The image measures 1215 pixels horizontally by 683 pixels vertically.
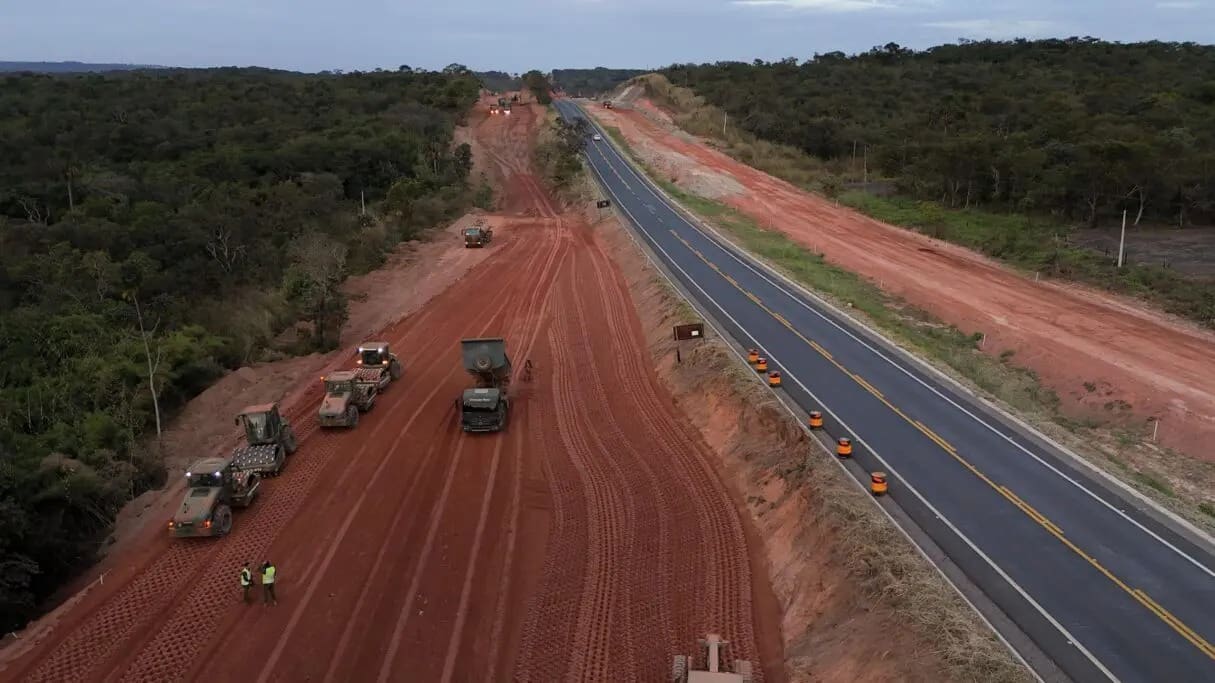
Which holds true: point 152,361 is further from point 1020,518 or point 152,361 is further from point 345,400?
point 1020,518

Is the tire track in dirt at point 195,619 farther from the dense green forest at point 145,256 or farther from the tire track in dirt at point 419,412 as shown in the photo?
the dense green forest at point 145,256

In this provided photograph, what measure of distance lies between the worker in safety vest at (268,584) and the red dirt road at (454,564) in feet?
0.93

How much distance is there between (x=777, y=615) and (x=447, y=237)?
50.2m

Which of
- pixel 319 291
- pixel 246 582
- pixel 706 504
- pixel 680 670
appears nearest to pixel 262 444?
pixel 246 582

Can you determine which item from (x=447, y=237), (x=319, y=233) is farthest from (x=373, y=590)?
(x=447, y=237)

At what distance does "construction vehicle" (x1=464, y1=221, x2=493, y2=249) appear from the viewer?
5881 cm

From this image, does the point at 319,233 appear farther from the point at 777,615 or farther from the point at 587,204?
the point at 777,615

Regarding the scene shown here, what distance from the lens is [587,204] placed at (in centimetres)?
7044

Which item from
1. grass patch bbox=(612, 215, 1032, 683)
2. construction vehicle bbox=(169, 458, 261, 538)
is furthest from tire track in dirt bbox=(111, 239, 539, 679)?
grass patch bbox=(612, 215, 1032, 683)

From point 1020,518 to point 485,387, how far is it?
743 inches

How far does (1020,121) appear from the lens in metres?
84.4

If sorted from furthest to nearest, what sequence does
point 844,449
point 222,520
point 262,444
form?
point 262,444, point 844,449, point 222,520

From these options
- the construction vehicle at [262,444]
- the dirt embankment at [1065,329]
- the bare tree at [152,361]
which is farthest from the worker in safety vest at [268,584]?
the dirt embankment at [1065,329]

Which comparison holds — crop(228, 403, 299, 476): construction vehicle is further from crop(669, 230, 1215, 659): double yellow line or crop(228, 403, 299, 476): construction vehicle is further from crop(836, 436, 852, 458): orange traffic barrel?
crop(669, 230, 1215, 659): double yellow line
